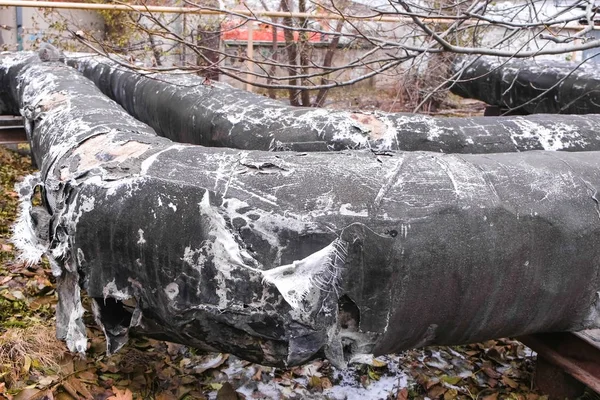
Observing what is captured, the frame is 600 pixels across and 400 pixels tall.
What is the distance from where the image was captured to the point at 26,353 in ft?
5.67

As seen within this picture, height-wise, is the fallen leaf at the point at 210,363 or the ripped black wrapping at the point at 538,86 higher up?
the ripped black wrapping at the point at 538,86

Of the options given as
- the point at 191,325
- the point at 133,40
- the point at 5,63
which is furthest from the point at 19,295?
the point at 133,40

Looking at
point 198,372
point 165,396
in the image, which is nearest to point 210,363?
point 198,372

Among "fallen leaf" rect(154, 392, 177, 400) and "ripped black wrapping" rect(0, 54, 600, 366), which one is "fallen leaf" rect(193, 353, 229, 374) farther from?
"ripped black wrapping" rect(0, 54, 600, 366)

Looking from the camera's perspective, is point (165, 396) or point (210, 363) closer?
point (165, 396)

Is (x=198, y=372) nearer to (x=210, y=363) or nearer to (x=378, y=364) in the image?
(x=210, y=363)

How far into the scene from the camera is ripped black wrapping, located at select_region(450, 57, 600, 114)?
13.9ft

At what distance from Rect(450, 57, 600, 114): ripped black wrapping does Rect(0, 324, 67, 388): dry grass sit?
2736 mm

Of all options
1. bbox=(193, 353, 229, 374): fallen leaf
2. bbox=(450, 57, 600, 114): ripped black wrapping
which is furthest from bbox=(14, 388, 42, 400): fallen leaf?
bbox=(450, 57, 600, 114): ripped black wrapping

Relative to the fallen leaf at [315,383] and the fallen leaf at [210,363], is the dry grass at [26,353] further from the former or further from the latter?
the fallen leaf at [315,383]

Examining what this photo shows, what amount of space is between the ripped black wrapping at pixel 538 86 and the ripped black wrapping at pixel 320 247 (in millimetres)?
2275

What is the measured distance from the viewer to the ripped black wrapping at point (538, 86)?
4223 millimetres

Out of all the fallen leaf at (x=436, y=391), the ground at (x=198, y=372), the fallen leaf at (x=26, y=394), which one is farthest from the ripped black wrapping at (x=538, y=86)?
the fallen leaf at (x=26, y=394)

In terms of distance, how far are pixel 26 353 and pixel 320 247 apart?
3.28 feet
